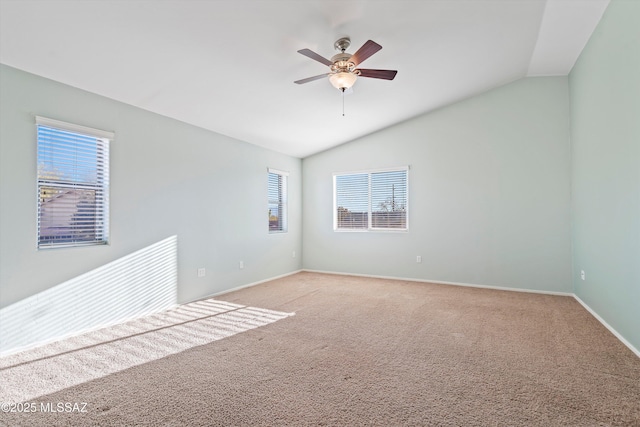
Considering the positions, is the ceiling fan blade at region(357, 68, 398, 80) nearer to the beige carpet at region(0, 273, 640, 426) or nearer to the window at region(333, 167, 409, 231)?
the beige carpet at region(0, 273, 640, 426)

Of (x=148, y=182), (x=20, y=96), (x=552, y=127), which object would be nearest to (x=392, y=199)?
(x=552, y=127)

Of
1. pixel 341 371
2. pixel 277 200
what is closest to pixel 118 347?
pixel 341 371

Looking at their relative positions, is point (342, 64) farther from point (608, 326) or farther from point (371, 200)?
point (608, 326)

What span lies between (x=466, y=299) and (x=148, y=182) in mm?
4558

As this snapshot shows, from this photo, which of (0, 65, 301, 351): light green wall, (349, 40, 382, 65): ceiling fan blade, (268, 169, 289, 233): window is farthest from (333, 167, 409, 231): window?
(349, 40, 382, 65): ceiling fan blade

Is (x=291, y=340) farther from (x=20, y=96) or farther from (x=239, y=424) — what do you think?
(x=20, y=96)

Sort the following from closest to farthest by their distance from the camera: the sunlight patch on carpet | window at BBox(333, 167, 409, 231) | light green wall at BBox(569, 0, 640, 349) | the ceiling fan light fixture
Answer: the sunlight patch on carpet < light green wall at BBox(569, 0, 640, 349) < the ceiling fan light fixture < window at BBox(333, 167, 409, 231)

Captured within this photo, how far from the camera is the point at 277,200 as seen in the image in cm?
625

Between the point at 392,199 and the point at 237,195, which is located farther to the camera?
the point at 392,199

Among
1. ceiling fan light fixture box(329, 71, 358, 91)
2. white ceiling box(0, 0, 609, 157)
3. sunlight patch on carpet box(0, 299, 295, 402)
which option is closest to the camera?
sunlight patch on carpet box(0, 299, 295, 402)

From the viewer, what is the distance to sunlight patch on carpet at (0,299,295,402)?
7.43 feet

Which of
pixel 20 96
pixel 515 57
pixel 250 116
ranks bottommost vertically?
pixel 20 96

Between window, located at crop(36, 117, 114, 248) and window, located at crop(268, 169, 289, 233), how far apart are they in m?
2.95

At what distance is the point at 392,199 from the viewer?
19.5ft
